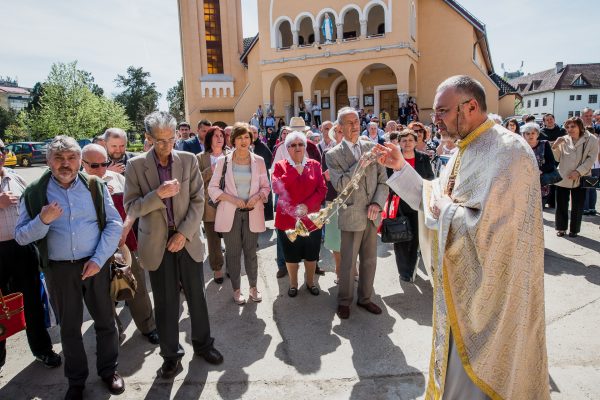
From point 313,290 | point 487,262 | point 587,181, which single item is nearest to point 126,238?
point 313,290

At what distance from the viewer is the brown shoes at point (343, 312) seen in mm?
4434

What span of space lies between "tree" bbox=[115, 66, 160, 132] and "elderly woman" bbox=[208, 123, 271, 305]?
60873 mm

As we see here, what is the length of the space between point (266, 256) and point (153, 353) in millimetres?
3004

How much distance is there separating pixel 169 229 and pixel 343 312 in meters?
2.18

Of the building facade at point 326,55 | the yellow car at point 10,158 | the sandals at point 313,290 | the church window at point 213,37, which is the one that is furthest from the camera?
the church window at point 213,37

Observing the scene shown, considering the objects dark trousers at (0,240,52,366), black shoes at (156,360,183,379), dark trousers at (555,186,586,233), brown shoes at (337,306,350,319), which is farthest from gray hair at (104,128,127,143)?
dark trousers at (555,186,586,233)

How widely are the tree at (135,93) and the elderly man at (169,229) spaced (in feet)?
204

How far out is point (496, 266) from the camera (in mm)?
2025

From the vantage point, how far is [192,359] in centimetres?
371

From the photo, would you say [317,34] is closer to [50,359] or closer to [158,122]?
[158,122]

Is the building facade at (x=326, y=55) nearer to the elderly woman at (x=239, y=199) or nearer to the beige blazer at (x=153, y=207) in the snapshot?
the elderly woman at (x=239, y=199)

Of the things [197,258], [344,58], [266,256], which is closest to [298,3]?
[344,58]

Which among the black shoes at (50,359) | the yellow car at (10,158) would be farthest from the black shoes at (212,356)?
the yellow car at (10,158)

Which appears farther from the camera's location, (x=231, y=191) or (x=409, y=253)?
(x=409, y=253)
